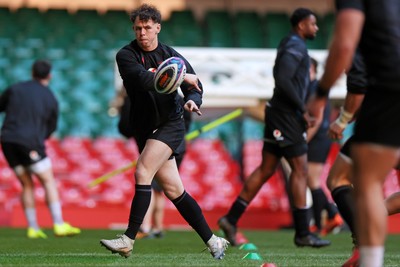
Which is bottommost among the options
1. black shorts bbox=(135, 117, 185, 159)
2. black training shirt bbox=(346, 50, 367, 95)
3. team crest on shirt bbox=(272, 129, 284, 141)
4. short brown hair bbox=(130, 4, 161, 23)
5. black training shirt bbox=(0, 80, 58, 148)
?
black training shirt bbox=(0, 80, 58, 148)

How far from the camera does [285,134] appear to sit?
8.97 meters

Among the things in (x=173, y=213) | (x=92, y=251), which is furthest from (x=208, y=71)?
(x=92, y=251)

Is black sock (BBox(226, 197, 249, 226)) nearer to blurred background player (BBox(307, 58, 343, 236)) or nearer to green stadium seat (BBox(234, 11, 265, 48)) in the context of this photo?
blurred background player (BBox(307, 58, 343, 236))

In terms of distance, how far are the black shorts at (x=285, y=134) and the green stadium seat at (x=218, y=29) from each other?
504 inches

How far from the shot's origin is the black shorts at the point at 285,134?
8.96 m

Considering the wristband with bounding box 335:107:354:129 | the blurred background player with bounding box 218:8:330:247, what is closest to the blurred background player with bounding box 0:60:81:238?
the blurred background player with bounding box 218:8:330:247

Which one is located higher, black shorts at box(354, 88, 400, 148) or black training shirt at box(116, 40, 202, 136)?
black shorts at box(354, 88, 400, 148)

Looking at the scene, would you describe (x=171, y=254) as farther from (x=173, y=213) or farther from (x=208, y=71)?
(x=208, y=71)

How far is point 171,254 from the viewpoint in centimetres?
770

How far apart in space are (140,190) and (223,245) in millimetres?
712

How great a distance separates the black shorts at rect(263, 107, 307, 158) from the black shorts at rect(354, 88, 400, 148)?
4688 mm

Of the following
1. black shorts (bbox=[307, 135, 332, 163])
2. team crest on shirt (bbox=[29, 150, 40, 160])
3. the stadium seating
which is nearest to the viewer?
team crest on shirt (bbox=[29, 150, 40, 160])

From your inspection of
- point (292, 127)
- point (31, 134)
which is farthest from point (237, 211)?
point (31, 134)

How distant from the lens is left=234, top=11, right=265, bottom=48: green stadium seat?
22250mm
